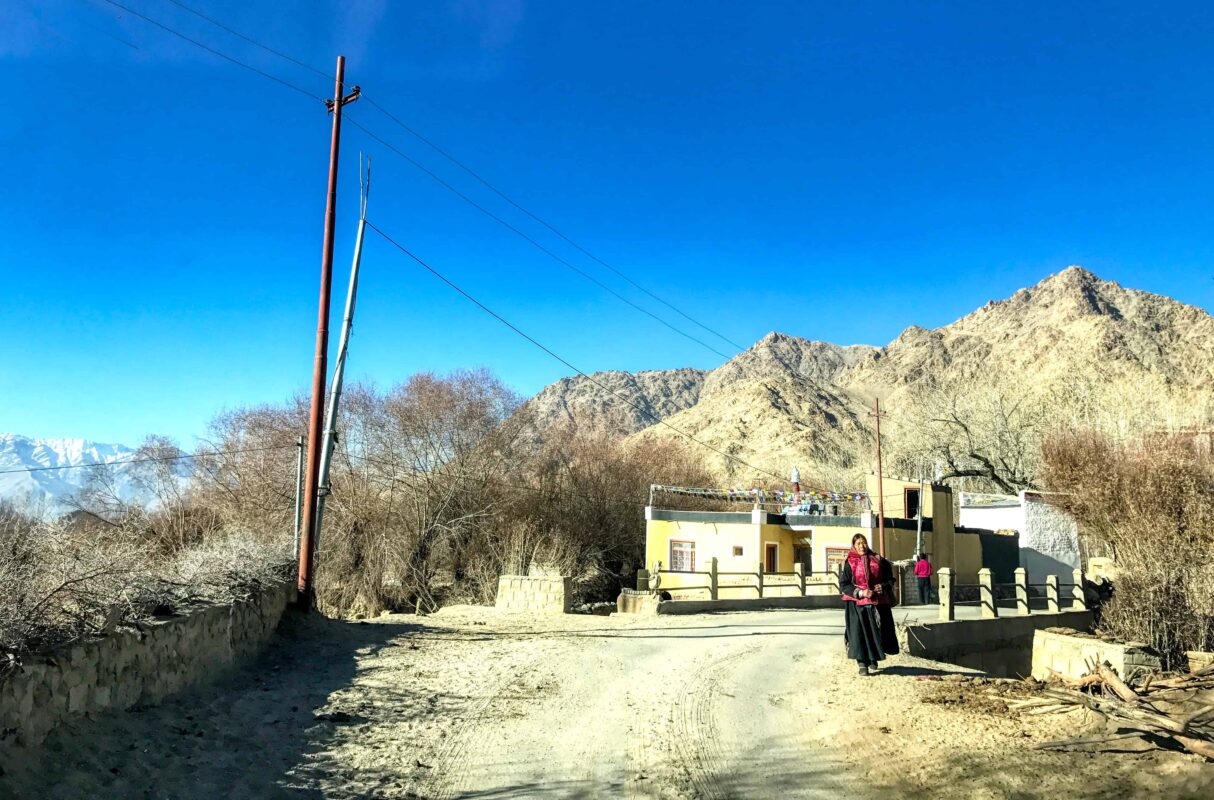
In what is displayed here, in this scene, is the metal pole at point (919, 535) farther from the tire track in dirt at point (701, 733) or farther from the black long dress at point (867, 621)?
the tire track in dirt at point (701, 733)

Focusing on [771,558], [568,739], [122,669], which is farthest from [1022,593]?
[122,669]

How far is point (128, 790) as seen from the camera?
5262mm

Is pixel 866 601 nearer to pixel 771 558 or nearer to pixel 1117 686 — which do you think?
pixel 1117 686

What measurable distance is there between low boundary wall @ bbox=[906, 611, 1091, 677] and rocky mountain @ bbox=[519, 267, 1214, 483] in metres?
24.6

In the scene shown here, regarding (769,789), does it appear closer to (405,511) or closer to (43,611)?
(43,611)

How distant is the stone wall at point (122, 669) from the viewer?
5.12 metres

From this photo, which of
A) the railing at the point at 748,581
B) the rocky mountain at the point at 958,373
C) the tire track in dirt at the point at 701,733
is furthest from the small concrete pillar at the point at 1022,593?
the rocky mountain at the point at 958,373

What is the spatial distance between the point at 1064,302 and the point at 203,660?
17932 cm

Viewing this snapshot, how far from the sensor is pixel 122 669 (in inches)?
254

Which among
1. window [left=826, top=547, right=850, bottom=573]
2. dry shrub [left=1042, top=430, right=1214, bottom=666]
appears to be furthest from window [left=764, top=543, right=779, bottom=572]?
dry shrub [left=1042, top=430, right=1214, bottom=666]

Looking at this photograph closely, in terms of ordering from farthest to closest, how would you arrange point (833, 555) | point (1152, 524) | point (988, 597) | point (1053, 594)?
point (833, 555) < point (1053, 594) < point (988, 597) < point (1152, 524)

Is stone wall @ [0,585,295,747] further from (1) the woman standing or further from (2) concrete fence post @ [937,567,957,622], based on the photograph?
(2) concrete fence post @ [937,567,957,622]

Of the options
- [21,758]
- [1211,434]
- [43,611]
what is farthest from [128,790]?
[1211,434]

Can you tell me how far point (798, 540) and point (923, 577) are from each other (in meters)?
7.08
